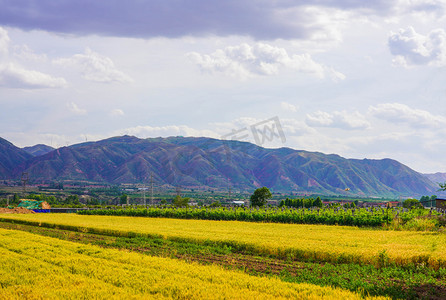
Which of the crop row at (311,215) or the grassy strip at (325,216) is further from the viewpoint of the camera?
the crop row at (311,215)

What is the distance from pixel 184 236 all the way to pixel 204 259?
8.38 metres

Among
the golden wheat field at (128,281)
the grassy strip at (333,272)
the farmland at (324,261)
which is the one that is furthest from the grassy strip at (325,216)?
the golden wheat field at (128,281)

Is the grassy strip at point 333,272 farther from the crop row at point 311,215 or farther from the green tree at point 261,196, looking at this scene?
A: the green tree at point 261,196

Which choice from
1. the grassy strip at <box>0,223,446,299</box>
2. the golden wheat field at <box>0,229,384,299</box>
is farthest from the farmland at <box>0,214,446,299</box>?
the golden wheat field at <box>0,229,384,299</box>

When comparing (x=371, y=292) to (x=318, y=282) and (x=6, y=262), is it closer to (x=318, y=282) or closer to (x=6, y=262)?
(x=318, y=282)

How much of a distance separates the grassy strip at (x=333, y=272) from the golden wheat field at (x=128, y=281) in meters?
1.46

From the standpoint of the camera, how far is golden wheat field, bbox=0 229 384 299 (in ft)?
41.9

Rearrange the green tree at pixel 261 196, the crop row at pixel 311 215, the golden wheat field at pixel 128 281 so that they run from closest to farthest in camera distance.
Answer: the golden wheat field at pixel 128 281, the crop row at pixel 311 215, the green tree at pixel 261 196

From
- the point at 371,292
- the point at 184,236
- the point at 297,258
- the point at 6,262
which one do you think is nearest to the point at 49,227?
the point at 184,236

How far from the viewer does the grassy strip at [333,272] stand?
13.9 metres

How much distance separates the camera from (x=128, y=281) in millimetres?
14477

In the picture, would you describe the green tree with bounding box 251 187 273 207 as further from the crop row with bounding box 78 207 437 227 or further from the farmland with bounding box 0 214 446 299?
the farmland with bounding box 0 214 446 299

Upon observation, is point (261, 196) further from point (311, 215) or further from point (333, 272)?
point (333, 272)

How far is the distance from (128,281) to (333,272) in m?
8.18
